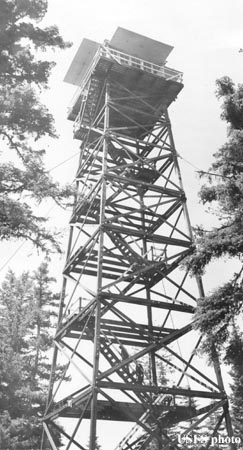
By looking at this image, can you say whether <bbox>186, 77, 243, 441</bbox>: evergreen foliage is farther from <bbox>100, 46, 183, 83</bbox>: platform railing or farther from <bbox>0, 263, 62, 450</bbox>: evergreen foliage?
<bbox>0, 263, 62, 450</bbox>: evergreen foliage

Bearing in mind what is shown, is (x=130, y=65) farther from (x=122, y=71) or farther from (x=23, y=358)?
(x=23, y=358)

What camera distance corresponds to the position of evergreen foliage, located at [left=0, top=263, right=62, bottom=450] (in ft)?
63.3

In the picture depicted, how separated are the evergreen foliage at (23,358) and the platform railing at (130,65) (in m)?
13.2

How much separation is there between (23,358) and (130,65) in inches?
649

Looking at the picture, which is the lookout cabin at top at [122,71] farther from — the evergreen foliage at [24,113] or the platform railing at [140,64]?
the evergreen foliage at [24,113]

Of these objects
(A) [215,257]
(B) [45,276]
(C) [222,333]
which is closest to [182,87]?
(A) [215,257]

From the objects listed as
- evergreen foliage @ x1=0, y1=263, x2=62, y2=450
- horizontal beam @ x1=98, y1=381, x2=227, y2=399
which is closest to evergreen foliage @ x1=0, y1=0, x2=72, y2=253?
horizontal beam @ x1=98, y1=381, x2=227, y2=399

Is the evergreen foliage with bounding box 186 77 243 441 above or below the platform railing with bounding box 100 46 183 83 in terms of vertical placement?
below

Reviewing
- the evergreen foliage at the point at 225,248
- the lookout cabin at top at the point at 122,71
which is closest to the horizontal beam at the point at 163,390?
the evergreen foliage at the point at 225,248

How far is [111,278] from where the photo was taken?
42.3ft

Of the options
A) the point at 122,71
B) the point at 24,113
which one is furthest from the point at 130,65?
the point at 24,113

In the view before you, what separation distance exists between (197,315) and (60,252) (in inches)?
137

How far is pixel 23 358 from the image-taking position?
904 inches

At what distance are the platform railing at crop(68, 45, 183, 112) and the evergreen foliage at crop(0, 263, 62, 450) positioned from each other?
13238 mm
